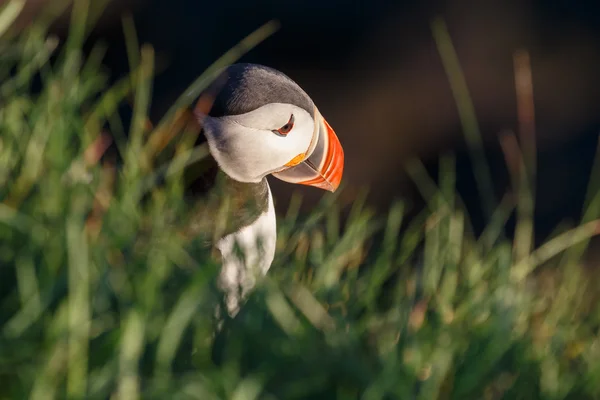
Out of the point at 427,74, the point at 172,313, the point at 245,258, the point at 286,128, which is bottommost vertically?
the point at 427,74

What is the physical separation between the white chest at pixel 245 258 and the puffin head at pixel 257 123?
0.14 meters

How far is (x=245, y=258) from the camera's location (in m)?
1.82

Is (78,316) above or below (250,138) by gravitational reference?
above

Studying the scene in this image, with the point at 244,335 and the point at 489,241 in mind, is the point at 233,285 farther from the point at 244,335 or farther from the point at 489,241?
the point at 489,241

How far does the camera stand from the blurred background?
7211 millimetres

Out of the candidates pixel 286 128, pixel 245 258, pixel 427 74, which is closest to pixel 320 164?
pixel 286 128

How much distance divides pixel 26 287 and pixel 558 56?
6.45 meters

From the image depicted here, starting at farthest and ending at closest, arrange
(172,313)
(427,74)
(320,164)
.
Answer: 1. (427,74)
2. (320,164)
3. (172,313)

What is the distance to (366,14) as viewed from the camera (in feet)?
24.5

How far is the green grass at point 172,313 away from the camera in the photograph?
143 centimetres

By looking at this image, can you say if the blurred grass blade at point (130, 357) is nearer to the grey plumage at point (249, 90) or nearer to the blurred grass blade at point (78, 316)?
the blurred grass blade at point (78, 316)

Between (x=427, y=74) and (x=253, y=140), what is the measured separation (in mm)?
4926

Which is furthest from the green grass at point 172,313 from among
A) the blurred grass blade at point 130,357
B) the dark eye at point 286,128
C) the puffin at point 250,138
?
the dark eye at point 286,128

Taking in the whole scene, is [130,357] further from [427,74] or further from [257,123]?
[427,74]
